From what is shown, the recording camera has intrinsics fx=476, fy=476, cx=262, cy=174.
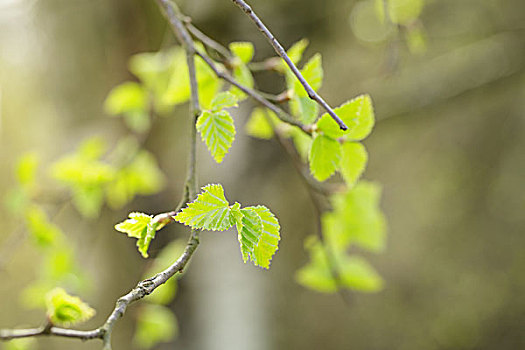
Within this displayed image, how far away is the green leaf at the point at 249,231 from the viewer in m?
0.19

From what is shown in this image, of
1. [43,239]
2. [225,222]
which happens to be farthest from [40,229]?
[225,222]

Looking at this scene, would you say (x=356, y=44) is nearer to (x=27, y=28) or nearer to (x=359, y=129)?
(x=27, y=28)

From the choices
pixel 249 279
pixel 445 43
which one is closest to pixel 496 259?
pixel 445 43

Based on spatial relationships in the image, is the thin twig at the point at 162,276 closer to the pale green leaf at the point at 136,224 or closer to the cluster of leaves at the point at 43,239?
the pale green leaf at the point at 136,224

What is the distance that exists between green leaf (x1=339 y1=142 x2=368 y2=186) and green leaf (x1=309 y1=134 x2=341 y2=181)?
3 cm

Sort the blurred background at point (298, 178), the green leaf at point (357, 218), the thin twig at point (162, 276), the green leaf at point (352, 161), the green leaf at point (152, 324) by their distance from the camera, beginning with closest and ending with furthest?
the thin twig at point (162, 276), the green leaf at point (352, 161), the green leaf at point (357, 218), the green leaf at point (152, 324), the blurred background at point (298, 178)

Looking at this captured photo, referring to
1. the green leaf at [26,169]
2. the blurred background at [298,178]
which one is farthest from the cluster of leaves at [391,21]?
the green leaf at [26,169]

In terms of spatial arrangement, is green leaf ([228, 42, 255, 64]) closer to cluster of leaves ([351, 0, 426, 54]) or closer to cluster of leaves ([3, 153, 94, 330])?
cluster of leaves ([351, 0, 426, 54])

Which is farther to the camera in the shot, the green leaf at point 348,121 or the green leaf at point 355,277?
the green leaf at point 355,277

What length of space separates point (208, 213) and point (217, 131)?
55 mm

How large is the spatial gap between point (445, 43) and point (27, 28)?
996mm

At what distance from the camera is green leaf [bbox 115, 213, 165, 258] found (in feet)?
0.68

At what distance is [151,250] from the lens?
0.78 meters

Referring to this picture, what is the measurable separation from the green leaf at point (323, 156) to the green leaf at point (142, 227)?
0.09 meters
